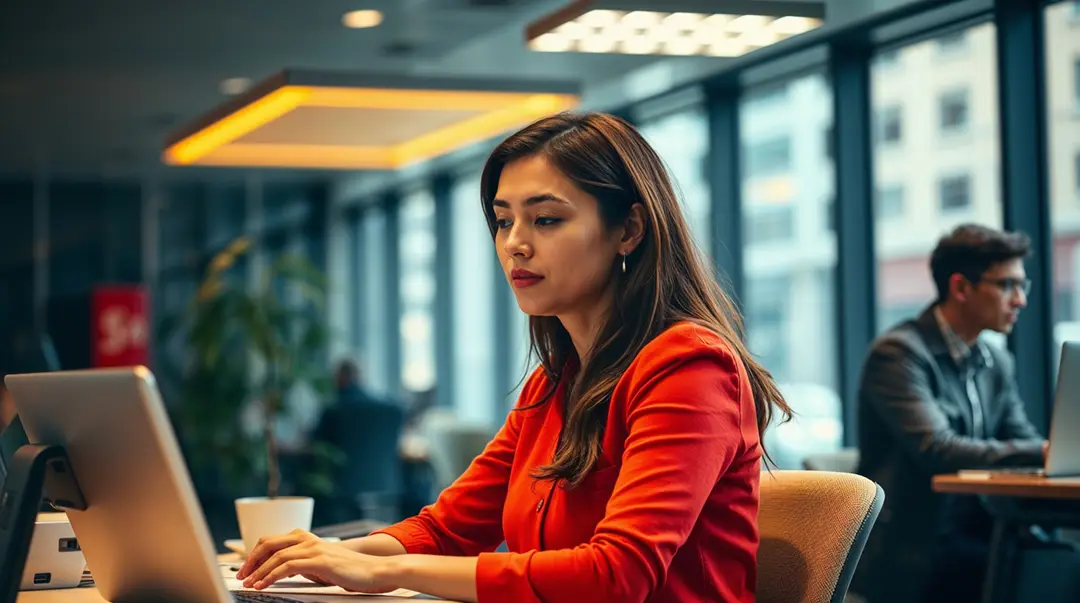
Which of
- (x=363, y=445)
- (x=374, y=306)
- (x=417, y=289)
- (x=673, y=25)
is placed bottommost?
(x=363, y=445)

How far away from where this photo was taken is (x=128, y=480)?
1370 millimetres

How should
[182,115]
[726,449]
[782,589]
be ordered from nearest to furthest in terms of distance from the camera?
1. [726,449]
2. [782,589]
3. [182,115]

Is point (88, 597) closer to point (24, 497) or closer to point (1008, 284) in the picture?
point (24, 497)

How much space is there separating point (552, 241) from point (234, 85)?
20.8 ft

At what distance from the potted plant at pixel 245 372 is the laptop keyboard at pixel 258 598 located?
20.5 feet

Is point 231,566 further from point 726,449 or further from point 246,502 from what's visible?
point 726,449

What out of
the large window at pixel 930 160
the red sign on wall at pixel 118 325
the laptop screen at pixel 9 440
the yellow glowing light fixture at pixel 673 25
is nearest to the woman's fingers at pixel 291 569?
the laptop screen at pixel 9 440

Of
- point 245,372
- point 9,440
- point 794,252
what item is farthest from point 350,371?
point 9,440

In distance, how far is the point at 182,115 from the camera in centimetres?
856

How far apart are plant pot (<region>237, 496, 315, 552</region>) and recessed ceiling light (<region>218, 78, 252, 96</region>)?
5.71 m

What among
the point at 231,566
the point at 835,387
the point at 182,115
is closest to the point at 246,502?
the point at 231,566

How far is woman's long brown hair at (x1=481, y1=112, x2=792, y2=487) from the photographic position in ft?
5.72

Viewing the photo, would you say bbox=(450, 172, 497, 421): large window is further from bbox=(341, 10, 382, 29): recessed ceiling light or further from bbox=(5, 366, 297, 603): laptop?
bbox=(5, 366, 297, 603): laptop

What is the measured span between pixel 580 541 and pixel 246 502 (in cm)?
76
